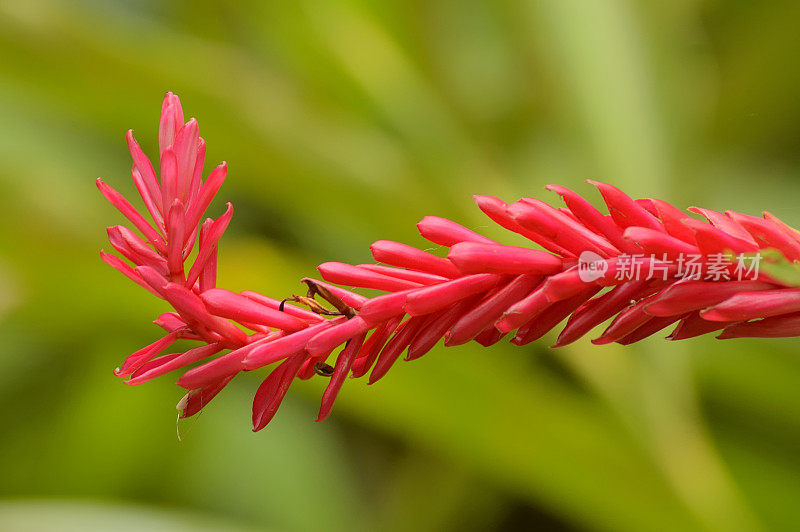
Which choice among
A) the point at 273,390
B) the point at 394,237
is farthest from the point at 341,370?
the point at 394,237

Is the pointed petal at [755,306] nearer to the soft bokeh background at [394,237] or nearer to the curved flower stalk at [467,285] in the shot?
the curved flower stalk at [467,285]

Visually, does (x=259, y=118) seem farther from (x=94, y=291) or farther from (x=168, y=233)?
(x=168, y=233)

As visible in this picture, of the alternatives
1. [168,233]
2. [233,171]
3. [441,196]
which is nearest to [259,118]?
[233,171]

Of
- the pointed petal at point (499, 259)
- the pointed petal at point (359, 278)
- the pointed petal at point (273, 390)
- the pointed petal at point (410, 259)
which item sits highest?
the pointed petal at point (499, 259)

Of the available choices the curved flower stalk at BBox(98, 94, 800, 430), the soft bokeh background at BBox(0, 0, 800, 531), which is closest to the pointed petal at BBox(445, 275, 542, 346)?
the curved flower stalk at BBox(98, 94, 800, 430)

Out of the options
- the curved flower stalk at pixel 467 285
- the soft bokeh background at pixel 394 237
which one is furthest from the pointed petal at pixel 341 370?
the soft bokeh background at pixel 394 237

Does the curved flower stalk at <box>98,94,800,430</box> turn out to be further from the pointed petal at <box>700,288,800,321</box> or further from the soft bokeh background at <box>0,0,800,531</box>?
the soft bokeh background at <box>0,0,800,531</box>

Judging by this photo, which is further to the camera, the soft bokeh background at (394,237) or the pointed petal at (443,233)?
the soft bokeh background at (394,237)
